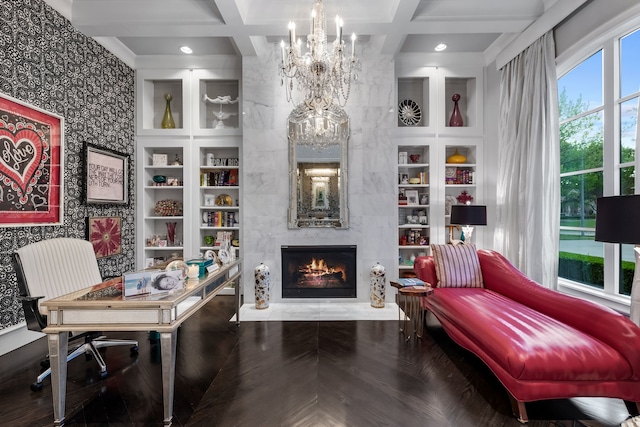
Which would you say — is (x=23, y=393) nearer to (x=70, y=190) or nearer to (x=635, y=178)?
(x=70, y=190)

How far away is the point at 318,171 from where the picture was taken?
13.1 ft

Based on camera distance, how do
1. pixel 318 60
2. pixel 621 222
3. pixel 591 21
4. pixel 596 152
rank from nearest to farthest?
pixel 621 222
pixel 318 60
pixel 591 21
pixel 596 152

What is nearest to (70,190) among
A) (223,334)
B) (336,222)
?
(223,334)

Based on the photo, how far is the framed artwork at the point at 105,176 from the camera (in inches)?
137

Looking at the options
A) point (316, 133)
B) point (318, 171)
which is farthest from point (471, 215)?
point (316, 133)

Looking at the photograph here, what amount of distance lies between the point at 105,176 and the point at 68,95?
39.5 inches

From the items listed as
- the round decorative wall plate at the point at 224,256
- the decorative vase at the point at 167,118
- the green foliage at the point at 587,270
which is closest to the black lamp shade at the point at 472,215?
the green foliage at the point at 587,270

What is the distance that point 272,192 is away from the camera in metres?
4.00

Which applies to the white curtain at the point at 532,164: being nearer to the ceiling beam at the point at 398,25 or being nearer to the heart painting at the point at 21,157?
the ceiling beam at the point at 398,25

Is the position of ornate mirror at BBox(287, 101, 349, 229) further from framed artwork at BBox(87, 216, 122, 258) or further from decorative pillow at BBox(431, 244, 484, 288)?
framed artwork at BBox(87, 216, 122, 258)

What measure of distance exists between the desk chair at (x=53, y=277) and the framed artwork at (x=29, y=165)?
66 centimetres

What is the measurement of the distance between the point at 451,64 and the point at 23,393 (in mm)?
5902

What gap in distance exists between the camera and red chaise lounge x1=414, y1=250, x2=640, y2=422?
5.60ft

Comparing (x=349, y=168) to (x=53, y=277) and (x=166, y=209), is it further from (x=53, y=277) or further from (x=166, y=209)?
(x=53, y=277)
